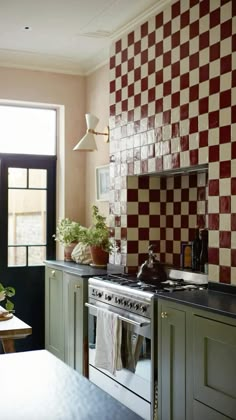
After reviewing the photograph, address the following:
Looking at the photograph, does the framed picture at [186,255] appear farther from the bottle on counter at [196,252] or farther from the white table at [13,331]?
the white table at [13,331]

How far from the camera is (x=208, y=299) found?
2562mm

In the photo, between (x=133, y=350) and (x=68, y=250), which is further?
(x=68, y=250)

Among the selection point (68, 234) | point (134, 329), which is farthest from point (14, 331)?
point (68, 234)

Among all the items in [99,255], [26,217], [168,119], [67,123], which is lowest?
[99,255]

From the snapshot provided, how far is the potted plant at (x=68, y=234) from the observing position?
4.43 m

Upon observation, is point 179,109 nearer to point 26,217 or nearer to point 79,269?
point 79,269

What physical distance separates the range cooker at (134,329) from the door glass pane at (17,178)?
5.58 feet

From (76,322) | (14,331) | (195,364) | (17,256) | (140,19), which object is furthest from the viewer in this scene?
(17,256)

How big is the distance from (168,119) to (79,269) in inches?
52.4

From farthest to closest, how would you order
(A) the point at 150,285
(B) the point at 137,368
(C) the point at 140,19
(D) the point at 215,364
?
(C) the point at 140,19 → (A) the point at 150,285 → (B) the point at 137,368 → (D) the point at 215,364

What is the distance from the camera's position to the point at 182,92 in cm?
314

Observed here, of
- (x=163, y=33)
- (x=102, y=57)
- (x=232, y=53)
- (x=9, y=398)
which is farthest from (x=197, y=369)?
(x=102, y=57)

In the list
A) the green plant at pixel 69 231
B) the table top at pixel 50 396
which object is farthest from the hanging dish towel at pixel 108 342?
the table top at pixel 50 396

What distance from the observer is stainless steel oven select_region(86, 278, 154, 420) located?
9.36 feet
